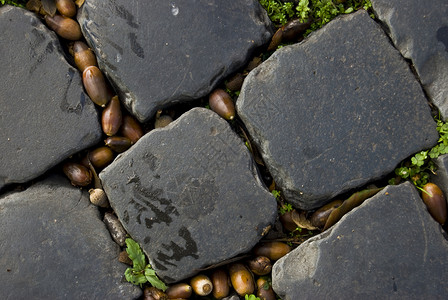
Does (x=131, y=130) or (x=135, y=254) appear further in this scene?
(x=131, y=130)

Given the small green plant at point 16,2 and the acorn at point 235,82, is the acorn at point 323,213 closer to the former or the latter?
the acorn at point 235,82

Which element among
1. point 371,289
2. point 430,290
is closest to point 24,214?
point 371,289

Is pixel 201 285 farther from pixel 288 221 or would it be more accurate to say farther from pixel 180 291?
pixel 288 221

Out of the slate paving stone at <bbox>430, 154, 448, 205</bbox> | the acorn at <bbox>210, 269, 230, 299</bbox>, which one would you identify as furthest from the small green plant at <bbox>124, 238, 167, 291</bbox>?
the slate paving stone at <bbox>430, 154, 448, 205</bbox>

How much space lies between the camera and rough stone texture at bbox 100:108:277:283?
2.36 m

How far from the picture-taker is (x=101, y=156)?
251 centimetres

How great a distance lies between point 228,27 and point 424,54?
43.3 inches

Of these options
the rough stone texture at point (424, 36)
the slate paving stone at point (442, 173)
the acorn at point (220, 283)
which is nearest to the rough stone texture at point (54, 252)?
the acorn at point (220, 283)

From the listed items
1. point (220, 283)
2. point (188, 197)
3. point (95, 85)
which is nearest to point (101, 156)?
point (95, 85)

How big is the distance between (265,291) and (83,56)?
5.67 ft

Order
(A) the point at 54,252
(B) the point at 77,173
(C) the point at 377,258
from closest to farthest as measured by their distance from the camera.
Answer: (C) the point at 377,258 → (A) the point at 54,252 → (B) the point at 77,173

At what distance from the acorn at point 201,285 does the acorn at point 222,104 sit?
928 millimetres

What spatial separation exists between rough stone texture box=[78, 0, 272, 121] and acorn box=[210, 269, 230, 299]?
3.36 ft

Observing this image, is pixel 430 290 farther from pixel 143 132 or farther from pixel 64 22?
pixel 64 22
